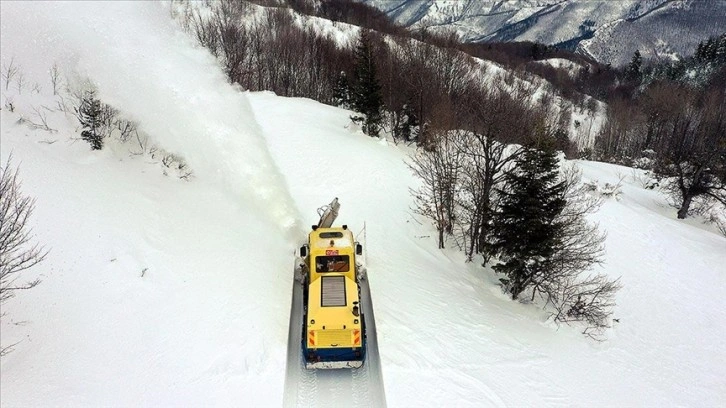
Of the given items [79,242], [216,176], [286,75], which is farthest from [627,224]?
[286,75]

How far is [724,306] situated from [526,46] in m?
185

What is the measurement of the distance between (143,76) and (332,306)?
1404 cm

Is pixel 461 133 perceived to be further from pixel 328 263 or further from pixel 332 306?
pixel 332 306

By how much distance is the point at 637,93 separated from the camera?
349ft

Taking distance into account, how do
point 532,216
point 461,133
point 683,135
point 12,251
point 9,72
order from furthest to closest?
point 683,135 < point 461,133 < point 9,72 < point 532,216 < point 12,251

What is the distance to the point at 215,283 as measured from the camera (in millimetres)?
12789

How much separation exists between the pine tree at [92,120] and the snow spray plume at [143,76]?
1.63 meters

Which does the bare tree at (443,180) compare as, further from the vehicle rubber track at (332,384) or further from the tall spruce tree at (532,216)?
the vehicle rubber track at (332,384)

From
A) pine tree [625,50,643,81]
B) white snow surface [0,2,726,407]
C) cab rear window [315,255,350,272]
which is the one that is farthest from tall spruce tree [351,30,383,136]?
pine tree [625,50,643,81]

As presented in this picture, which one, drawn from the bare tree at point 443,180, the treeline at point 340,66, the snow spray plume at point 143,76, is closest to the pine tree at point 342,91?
the treeline at point 340,66

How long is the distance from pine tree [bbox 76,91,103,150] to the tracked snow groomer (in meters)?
9.45

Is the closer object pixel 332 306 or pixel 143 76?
pixel 332 306

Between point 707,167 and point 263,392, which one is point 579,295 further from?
point 707,167

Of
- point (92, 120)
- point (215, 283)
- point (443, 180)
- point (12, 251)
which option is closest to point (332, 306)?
point (215, 283)
